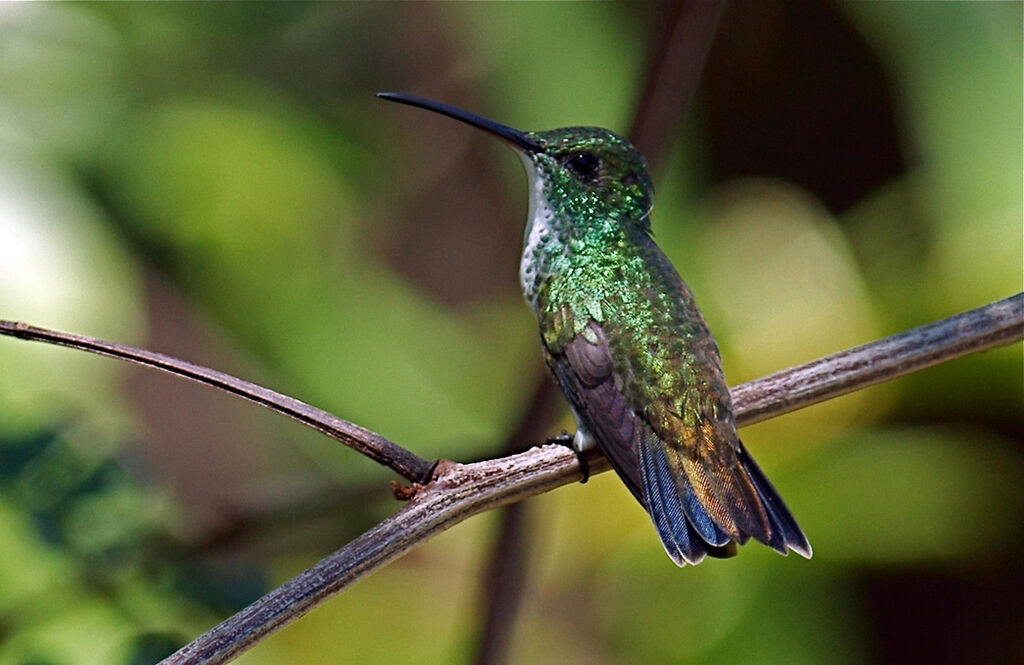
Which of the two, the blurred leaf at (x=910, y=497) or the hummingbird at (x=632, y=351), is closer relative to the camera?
the hummingbird at (x=632, y=351)

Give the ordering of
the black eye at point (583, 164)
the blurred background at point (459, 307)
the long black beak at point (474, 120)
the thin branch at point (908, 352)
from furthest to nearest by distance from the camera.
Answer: the blurred background at point (459, 307)
the black eye at point (583, 164)
the long black beak at point (474, 120)
the thin branch at point (908, 352)

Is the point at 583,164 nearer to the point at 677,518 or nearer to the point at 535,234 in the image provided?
the point at 535,234

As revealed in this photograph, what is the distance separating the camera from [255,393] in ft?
2.93

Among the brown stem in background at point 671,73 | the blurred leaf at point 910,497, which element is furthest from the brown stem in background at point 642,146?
the blurred leaf at point 910,497

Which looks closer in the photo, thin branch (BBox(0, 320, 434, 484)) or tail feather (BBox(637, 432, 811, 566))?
thin branch (BBox(0, 320, 434, 484))

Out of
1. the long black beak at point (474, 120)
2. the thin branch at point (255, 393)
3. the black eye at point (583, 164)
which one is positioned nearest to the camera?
the thin branch at point (255, 393)

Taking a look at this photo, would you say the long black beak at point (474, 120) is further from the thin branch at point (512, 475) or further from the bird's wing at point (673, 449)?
the thin branch at point (512, 475)

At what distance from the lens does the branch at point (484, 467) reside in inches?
35.1

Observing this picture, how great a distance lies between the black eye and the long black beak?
0.16 feet

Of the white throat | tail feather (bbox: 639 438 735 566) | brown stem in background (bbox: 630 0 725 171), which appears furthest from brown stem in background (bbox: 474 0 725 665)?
tail feather (bbox: 639 438 735 566)

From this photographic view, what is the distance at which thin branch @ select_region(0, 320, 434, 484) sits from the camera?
2.86 feet

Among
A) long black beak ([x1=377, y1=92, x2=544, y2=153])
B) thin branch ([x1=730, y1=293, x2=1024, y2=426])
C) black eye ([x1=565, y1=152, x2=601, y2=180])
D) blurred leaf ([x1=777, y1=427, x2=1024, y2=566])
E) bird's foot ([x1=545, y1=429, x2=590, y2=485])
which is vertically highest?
long black beak ([x1=377, y1=92, x2=544, y2=153])

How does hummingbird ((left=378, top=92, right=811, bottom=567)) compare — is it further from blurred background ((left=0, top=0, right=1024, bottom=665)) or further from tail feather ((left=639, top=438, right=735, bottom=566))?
blurred background ((left=0, top=0, right=1024, bottom=665))

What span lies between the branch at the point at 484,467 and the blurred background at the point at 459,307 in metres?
0.48
